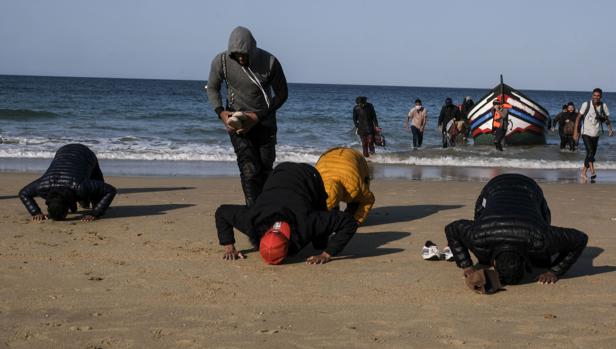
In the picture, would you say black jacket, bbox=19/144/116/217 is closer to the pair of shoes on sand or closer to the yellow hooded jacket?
the yellow hooded jacket

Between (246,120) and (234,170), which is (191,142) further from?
(246,120)

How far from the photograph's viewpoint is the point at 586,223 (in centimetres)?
857

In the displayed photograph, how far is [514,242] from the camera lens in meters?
5.58

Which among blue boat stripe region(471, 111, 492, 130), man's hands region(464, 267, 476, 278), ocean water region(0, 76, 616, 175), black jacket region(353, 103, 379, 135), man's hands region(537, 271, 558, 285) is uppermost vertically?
man's hands region(464, 267, 476, 278)

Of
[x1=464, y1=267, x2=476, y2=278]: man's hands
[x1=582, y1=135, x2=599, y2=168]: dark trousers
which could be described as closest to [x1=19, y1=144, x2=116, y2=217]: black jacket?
[x1=464, y1=267, x2=476, y2=278]: man's hands

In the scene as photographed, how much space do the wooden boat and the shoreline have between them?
7167 millimetres

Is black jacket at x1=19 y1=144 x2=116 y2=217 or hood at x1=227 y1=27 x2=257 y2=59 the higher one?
hood at x1=227 y1=27 x2=257 y2=59

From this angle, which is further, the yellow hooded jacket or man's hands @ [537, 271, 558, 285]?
the yellow hooded jacket

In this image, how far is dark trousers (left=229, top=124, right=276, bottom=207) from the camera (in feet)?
24.0

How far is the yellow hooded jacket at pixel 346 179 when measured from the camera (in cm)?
739

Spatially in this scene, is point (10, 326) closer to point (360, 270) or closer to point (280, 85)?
point (360, 270)

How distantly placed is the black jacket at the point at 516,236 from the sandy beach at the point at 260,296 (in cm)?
22

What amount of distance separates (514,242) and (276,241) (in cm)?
179

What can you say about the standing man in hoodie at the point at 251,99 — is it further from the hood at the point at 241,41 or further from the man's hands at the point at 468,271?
the man's hands at the point at 468,271
